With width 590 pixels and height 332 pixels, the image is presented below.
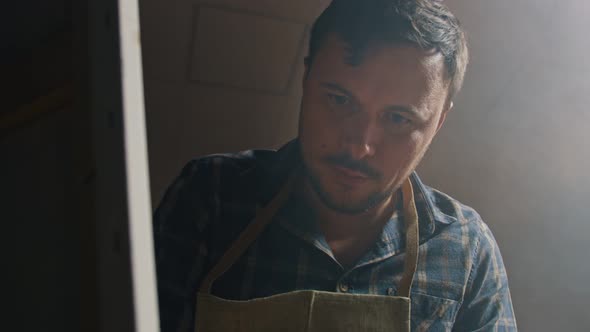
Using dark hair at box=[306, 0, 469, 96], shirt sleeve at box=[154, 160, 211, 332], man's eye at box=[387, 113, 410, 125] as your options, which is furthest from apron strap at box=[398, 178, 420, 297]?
shirt sleeve at box=[154, 160, 211, 332]

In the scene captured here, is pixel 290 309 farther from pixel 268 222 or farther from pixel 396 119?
pixel 396 119

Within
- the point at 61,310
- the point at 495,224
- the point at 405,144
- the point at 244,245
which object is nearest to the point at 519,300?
the point at 495,224

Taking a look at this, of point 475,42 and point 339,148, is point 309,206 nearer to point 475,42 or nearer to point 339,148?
point 339,148

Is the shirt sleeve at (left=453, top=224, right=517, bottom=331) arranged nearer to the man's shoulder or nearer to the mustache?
the man's shoulder

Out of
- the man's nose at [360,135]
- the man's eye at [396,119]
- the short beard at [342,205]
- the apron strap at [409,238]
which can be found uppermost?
the man's eye at [396,119]

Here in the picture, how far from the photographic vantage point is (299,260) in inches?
41.2

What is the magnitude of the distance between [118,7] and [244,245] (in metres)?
0.43

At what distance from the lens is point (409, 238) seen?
1108mm

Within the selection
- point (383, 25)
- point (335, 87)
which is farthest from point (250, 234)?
point (383, 25)

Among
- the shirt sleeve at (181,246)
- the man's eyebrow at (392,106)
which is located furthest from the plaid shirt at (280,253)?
the man's eyebrow at (392,106)

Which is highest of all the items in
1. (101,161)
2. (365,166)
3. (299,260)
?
(101,161)

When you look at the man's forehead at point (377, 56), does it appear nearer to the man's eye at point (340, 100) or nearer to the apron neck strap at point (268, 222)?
the man's eye at point (340, 100)

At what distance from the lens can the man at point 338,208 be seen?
1.01 m

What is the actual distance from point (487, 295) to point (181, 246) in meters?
0.52
